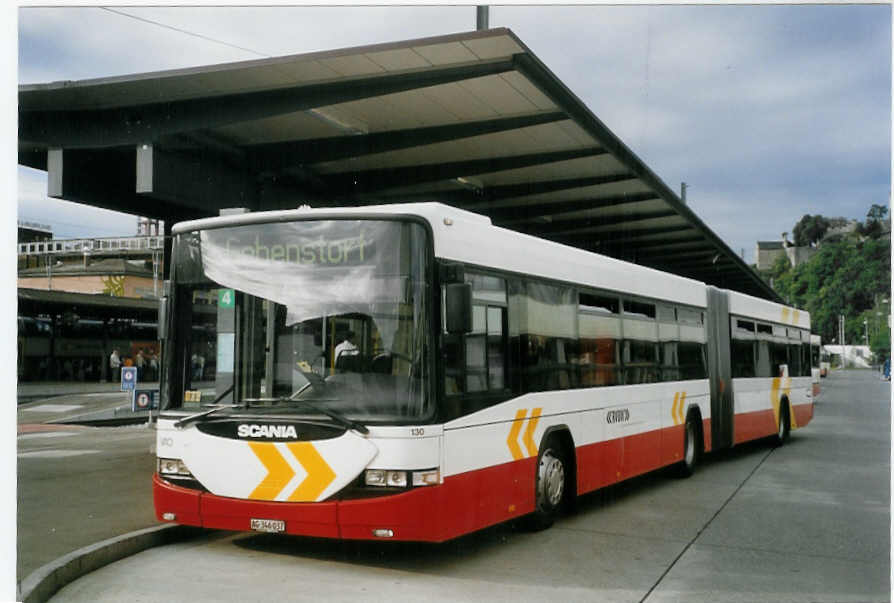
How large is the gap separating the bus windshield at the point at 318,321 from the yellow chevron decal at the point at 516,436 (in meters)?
1.48

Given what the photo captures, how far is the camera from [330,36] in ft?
30.3

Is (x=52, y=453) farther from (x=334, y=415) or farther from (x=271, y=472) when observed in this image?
(x=334, y=415)

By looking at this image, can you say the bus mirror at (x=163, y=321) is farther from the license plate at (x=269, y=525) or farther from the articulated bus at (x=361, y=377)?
the license plate at (x=269, y=525)

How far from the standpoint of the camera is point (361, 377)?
279 inches

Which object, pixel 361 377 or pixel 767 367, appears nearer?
pixel 361 377

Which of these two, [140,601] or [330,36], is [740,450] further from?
[140,601]

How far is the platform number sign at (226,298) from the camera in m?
7.66

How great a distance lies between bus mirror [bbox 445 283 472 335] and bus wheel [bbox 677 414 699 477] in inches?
281

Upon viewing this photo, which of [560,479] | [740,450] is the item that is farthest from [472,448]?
[740,450]

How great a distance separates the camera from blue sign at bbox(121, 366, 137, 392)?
2245 cm

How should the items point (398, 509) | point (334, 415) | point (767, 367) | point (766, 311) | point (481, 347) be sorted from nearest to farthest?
point (398, 509), point (334, 415), point (481, 347), point (767, 367), point (766, 311)

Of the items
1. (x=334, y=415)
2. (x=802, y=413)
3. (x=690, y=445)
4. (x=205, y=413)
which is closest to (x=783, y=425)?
(x=802, y=413)

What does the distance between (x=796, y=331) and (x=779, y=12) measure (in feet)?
36.8

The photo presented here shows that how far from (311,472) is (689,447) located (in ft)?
26.2
